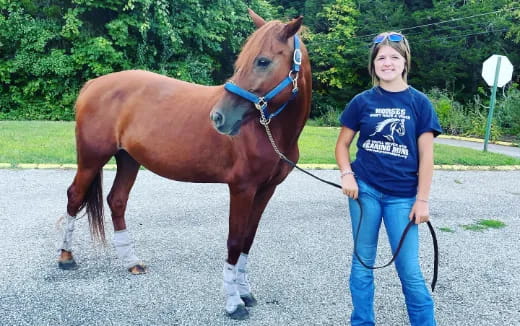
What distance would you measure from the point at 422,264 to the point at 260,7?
60.4 feet

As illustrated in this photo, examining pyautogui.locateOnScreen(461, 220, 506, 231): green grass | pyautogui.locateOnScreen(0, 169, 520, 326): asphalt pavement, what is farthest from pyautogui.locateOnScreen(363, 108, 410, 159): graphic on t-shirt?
pyautogui.locateOnScreen(461, 220, 506, 231): green grass

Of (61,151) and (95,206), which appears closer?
(95,206)

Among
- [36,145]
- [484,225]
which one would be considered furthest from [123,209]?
[36,145]

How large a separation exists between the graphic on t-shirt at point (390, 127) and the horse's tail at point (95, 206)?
2.38m

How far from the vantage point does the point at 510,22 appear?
65.0 feet

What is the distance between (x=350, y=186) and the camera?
2209 mm

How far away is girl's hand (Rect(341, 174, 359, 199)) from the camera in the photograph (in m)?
2.21

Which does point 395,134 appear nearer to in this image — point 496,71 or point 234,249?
point 234,249

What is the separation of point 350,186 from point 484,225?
3.51 metres

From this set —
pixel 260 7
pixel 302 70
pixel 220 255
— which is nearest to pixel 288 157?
pixel 302 70

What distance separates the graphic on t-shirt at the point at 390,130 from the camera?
2.14m

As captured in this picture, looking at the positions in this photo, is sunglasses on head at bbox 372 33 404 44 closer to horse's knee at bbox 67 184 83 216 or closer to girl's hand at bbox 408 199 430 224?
girl's hand at bbox 408 199 430 224

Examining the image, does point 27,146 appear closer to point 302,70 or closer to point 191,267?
point 191,267

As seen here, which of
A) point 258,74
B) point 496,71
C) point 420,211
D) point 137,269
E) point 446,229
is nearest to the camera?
point 420,211
